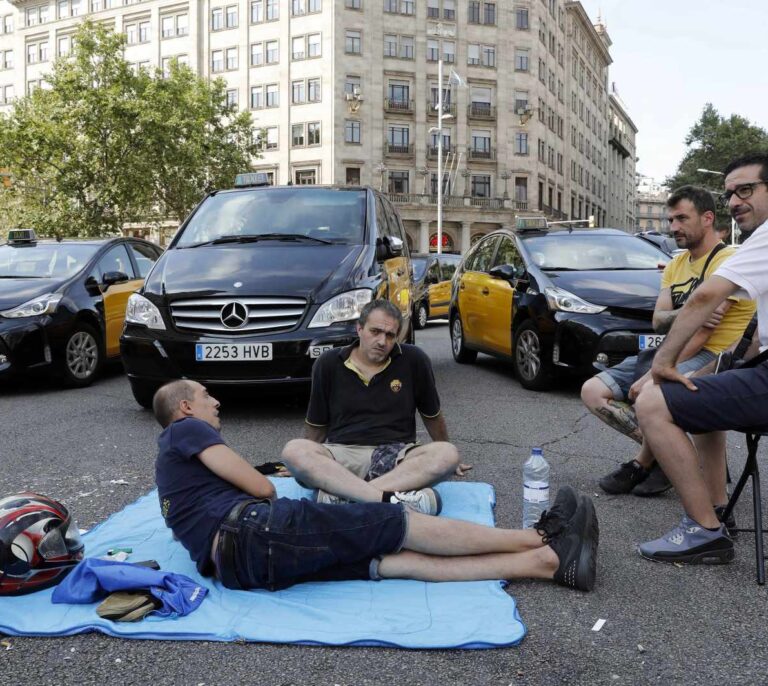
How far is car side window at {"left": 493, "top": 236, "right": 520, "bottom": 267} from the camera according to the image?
9.18 metres

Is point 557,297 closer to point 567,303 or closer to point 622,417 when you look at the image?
point 567,303

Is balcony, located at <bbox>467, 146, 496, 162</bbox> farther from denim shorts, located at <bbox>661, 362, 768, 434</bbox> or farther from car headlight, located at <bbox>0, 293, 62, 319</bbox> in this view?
denim shorts, located at <bbox>661, 362, 768, 434</bbox>

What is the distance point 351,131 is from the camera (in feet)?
→ 180

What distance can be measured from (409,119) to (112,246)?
160ft

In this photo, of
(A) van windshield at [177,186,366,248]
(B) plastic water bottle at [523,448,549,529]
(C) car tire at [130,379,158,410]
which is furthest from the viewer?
(A) van windshield at [177,186,366,248]

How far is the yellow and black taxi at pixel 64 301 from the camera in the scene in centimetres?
844

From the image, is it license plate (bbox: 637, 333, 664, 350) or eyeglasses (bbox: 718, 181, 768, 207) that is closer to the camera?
eyeglasses (bbox: 718, 181, 768, 207)

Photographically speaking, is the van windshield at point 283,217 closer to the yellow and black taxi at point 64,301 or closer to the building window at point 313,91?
the yellow and black taxi at point 64,301

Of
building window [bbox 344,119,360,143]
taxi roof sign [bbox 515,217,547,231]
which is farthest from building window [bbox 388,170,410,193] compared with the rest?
taxi roof sign [bbox 515,217,547,231]

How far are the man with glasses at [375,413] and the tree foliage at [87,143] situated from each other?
110ft

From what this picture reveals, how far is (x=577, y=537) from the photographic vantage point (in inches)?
133

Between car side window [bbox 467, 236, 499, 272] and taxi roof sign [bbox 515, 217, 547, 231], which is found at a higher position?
taxi roof sign [bbox 515, 217, 547, 231]

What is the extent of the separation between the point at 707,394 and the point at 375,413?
5.65ft

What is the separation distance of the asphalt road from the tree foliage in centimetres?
3179
